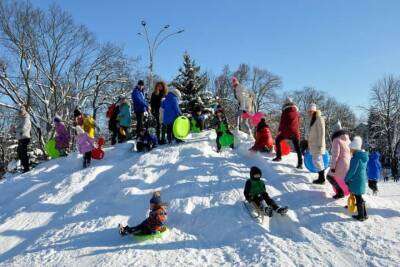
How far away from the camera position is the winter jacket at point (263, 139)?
41.2 ft

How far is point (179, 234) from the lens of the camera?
7.80 metres

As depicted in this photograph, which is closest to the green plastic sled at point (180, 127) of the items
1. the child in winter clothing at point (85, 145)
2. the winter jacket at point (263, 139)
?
the winter jacket at point (263, 139)

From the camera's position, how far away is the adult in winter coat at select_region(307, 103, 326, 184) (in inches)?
386

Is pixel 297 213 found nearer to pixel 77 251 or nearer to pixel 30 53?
pixel 77 251

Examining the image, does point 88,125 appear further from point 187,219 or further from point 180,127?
point 187,219

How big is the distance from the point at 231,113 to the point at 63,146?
2855 cm

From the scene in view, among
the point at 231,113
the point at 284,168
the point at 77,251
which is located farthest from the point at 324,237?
the point at 231,113

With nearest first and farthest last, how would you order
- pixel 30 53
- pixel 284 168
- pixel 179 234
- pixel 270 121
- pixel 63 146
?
pixel 179 234 → pixel 284 168 → pixel 63 146 → pixel 30 53 → pixel 270 121

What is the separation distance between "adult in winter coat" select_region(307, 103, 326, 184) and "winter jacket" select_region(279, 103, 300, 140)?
2.93 feet

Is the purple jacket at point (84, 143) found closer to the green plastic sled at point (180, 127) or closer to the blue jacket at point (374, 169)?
the green plastic sled at point (180, 127)

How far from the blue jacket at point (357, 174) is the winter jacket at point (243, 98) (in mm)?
6683

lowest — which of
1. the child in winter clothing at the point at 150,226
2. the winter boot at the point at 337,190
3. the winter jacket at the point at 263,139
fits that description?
the child in winter clothing at the point at 150,226

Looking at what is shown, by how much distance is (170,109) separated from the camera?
13.4m

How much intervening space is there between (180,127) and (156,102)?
4.43ft
